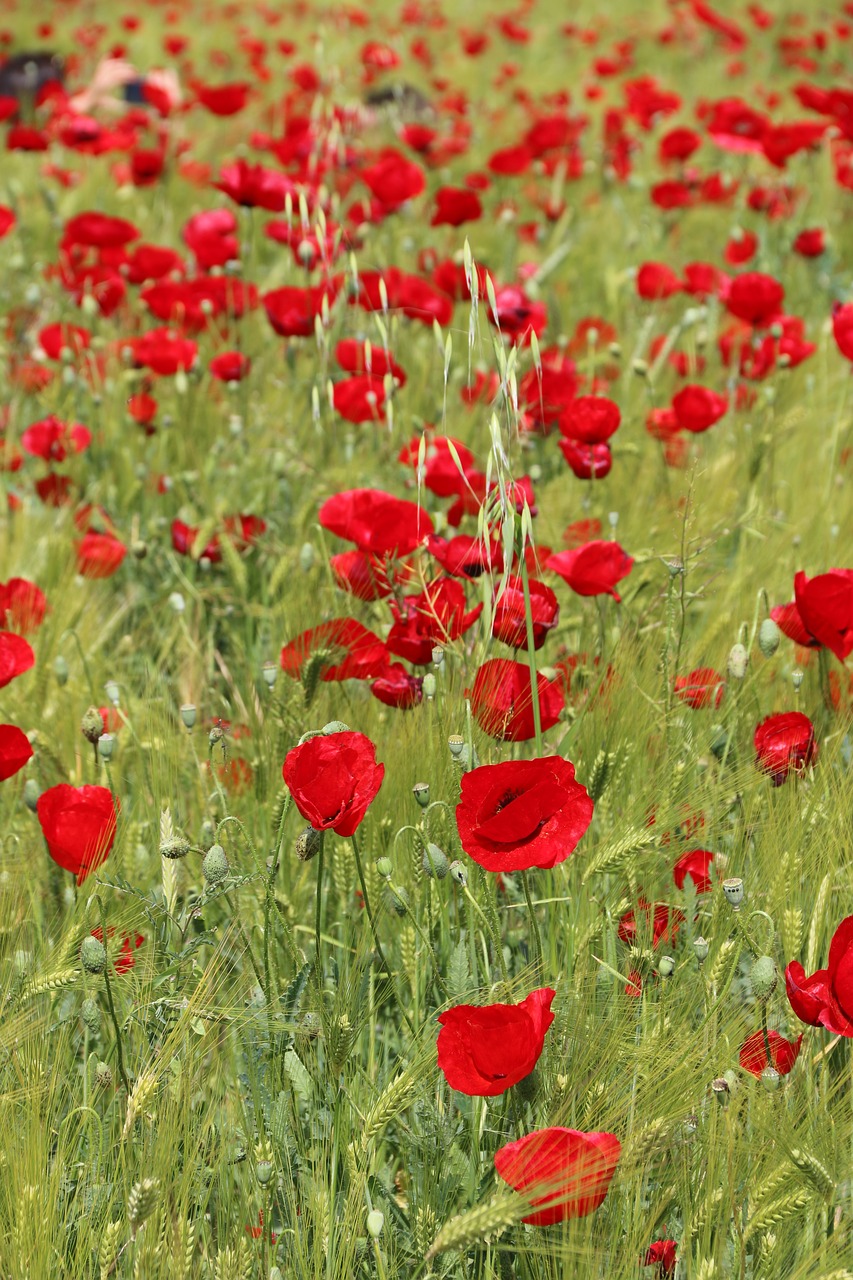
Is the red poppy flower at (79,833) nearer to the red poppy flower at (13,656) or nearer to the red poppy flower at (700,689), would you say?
the red poppy flower at (13,656)

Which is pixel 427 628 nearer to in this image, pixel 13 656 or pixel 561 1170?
pixel 13 656

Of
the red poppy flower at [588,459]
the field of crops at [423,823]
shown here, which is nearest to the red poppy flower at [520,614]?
the field of crops at [423,823]

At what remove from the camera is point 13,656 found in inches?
49.9

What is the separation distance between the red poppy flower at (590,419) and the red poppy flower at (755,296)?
72 cm

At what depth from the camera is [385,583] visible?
1385mm

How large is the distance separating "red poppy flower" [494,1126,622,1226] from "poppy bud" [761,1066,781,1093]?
15 centimetres

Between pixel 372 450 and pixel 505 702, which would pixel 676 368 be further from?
pixel 505 702

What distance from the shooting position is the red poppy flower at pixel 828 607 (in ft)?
4.11

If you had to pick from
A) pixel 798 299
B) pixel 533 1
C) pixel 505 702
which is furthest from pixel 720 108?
pixel 533 1

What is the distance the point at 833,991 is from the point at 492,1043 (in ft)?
0.81

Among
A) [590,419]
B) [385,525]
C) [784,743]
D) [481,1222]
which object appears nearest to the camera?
[481,1222]

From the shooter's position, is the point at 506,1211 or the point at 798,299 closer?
the point at 506,1211

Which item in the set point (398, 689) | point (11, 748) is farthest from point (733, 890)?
point (11, 748)

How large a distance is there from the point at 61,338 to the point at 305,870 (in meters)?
1.54
